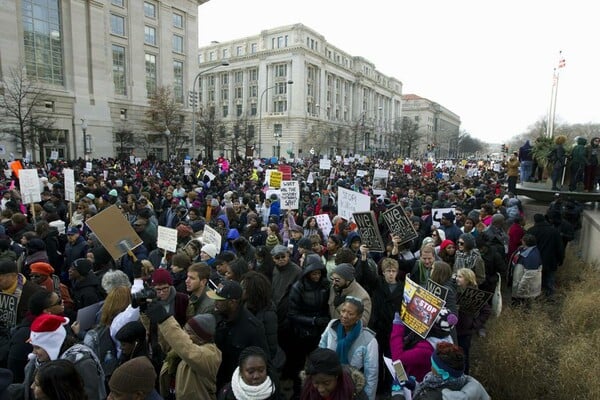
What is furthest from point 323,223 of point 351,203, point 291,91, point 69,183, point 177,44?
point 291,91

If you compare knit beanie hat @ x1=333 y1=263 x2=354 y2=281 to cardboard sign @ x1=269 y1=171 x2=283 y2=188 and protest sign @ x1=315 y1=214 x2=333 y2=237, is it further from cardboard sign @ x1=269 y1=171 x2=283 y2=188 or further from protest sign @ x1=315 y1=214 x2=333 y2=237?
cardboard sign @ x1=269 y1=171 x2=283 y2=188

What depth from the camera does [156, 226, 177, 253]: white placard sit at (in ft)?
21.4

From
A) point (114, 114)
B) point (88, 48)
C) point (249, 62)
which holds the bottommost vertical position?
point (114, 114)

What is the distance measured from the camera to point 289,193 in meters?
9.72

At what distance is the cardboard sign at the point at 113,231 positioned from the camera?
5.86 metres

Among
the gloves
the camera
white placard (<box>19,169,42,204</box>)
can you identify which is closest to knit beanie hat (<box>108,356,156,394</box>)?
the gloves

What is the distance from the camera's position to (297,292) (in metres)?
4.54

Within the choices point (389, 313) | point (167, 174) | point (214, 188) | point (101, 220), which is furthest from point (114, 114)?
point (389, 313)

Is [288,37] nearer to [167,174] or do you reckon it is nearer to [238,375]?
[167,174]

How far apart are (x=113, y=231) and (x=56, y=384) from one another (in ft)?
12.9

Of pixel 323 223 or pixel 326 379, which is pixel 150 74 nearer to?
pixel 323 223

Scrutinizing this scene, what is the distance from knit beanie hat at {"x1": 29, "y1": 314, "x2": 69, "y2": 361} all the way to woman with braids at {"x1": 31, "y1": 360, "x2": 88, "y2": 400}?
59 cm

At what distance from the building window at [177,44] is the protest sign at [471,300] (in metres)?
56.2

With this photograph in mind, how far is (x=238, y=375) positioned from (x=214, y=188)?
45.7 feet
